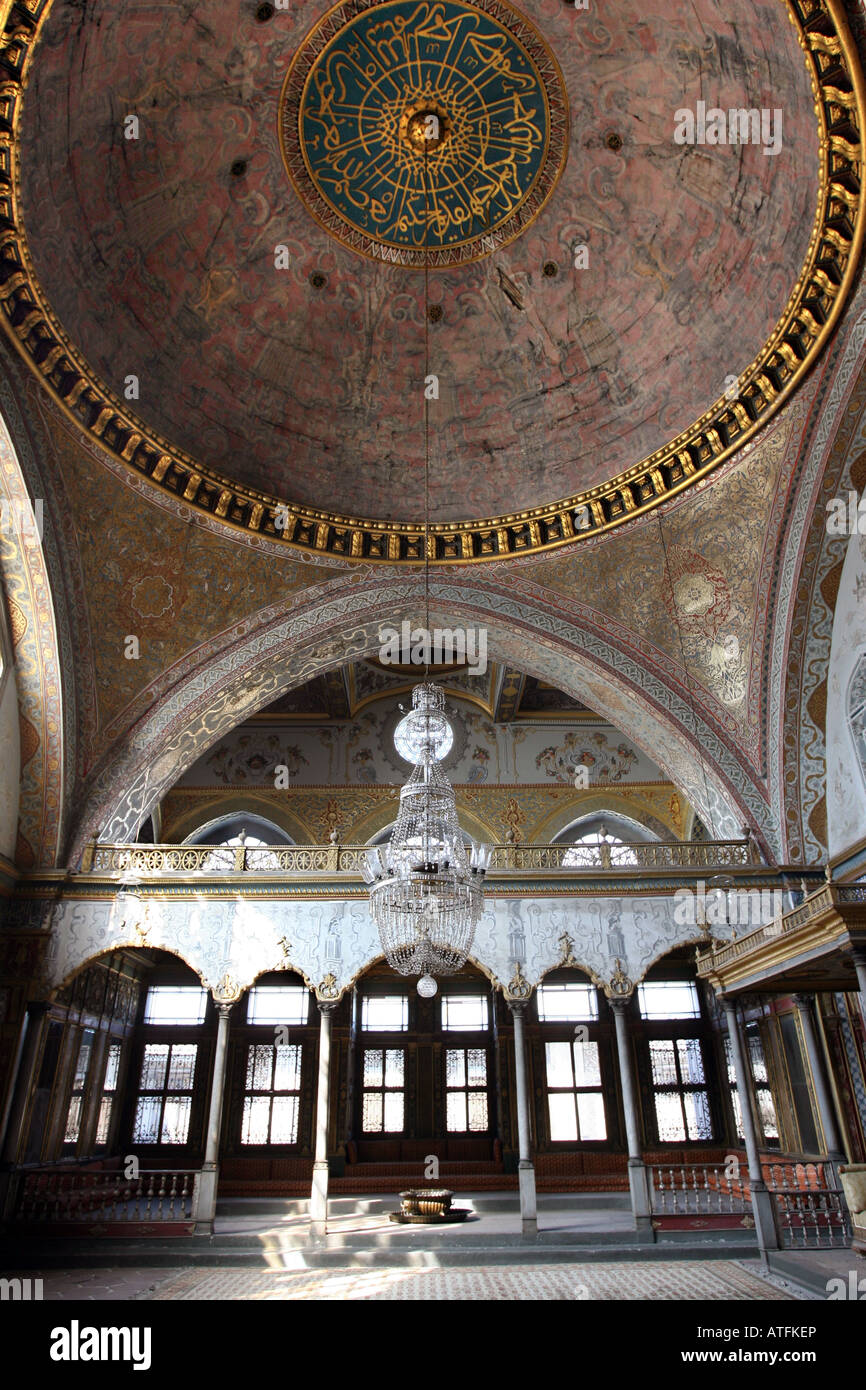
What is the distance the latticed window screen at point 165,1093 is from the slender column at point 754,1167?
967cm

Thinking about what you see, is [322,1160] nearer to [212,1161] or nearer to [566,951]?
[212,1161]

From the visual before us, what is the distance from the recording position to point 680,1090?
49.0 ft

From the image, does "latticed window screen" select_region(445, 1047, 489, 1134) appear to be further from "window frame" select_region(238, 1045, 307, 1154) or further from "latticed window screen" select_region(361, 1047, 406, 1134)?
"window frame" select_region(238, 1045, 307, 1154)

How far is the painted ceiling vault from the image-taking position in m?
9.23

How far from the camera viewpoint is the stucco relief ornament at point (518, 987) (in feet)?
33.9

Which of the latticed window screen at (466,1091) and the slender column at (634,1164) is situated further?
the latticed window screen at (466,1091)

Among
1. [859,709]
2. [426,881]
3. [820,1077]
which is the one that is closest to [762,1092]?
→ [820,1077]

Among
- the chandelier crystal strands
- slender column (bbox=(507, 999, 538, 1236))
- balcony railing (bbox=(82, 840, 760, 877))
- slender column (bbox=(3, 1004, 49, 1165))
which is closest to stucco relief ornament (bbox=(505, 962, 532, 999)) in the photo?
slender column (bbox=(507, 999, 538, 1236))

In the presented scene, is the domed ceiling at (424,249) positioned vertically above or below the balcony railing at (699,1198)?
above

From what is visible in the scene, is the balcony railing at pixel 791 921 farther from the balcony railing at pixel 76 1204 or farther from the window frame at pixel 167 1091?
the window frame at pixel 167 1091

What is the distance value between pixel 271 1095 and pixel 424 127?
14.2m

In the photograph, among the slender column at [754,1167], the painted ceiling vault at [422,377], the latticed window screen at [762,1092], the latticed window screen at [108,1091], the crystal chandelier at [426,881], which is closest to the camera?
the crystal chandelier at [426,881]

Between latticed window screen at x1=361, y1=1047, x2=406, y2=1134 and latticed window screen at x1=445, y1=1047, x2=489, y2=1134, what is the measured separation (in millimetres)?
767

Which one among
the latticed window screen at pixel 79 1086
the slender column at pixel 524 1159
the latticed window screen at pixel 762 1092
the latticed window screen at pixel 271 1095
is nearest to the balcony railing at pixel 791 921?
the slender column at pixel 524 1159
